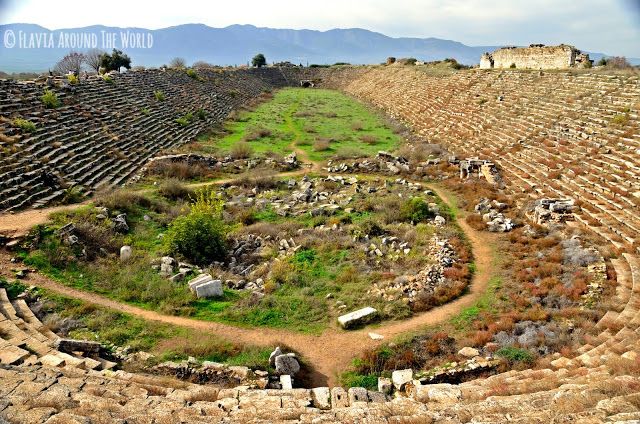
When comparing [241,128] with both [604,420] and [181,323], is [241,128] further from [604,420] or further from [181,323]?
[604,420]

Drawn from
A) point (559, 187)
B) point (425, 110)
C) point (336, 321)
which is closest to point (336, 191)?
point (559, 187)

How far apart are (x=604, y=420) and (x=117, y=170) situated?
2471 cm

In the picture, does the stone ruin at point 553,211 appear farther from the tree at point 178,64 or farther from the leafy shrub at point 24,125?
the tree at point 178,64

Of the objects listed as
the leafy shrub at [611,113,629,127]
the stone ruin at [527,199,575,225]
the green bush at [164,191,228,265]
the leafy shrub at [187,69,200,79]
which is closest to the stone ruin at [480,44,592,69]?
the leafy shrub at [611,113,629,127]

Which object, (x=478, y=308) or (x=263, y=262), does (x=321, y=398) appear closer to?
(x=478, y=308)

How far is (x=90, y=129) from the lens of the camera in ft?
90.0

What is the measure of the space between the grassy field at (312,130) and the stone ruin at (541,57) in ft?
48.0

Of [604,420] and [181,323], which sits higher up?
[604,420]

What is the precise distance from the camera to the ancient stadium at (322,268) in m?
8.20

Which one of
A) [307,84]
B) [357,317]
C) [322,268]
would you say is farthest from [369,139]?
[307,84]

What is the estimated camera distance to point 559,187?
68.7ft

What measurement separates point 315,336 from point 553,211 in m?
12.2

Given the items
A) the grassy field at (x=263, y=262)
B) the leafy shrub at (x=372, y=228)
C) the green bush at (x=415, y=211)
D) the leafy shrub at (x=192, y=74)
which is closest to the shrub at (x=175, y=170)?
the grassy field at (x=263, y=262)

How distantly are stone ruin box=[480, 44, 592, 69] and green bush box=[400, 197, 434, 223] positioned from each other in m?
28.0
